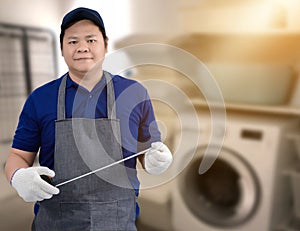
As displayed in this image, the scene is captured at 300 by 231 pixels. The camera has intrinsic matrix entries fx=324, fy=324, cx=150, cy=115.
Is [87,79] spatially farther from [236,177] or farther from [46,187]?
[236,177]

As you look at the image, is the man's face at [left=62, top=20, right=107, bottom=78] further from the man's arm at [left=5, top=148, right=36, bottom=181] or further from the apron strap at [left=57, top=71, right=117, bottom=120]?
the man's arm at [left=5, top=148, right=36, bottom=181]

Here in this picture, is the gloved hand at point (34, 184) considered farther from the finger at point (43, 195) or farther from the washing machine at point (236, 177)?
the washing machine at point (236, 177)

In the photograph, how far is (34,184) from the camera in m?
0.62

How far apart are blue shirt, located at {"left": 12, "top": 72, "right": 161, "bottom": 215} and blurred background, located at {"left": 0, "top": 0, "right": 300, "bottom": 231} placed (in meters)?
0.11

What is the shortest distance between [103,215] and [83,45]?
1.15 feet

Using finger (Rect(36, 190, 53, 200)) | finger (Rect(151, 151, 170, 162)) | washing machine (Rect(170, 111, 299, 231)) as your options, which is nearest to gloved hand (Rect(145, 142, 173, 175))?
finger (Rect(151, 151, 170, 162))

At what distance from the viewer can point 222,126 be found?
1.15 m

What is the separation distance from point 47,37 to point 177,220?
0.85m

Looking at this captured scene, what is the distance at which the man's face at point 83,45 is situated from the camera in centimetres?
61

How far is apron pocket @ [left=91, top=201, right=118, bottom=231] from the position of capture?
67cm

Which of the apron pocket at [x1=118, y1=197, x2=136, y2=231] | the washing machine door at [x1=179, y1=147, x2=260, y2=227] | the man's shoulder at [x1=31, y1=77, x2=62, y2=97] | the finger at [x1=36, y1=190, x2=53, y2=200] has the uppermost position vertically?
the man's shoulder at [x1=31, y1=77, x2=62, y2=97]

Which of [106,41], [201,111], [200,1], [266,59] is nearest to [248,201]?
[201,111]

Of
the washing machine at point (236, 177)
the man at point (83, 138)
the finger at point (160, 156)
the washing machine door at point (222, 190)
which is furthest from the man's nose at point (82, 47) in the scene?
the washing machine door at point (222, 190)

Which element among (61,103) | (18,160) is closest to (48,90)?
(61,103)
